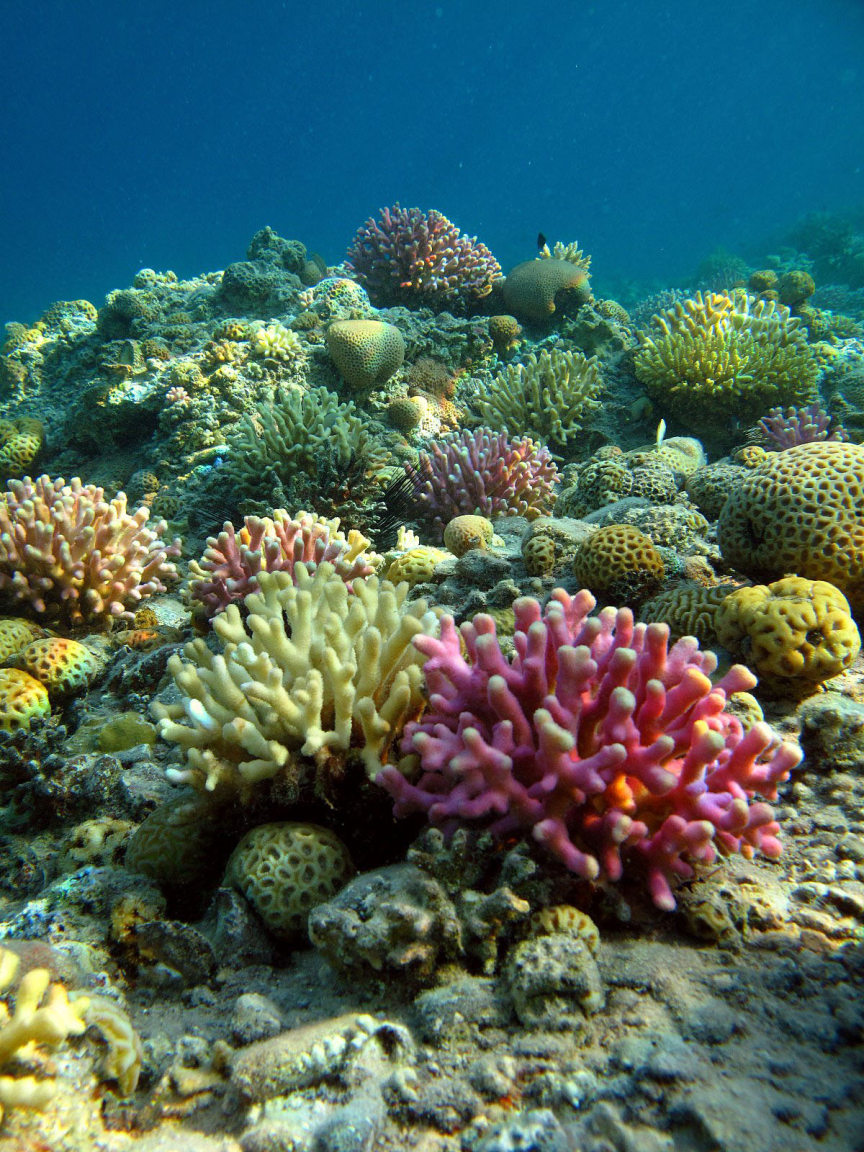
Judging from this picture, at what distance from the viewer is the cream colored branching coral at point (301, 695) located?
2062 millimetres

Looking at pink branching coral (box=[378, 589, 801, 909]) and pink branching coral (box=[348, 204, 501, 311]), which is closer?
pink branching coral (box=[378, 589, 801, 909])

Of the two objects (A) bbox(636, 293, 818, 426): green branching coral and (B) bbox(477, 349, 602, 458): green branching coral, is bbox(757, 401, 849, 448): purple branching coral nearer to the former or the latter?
(A) bbox(636, 293, 818, 426): green branching coral

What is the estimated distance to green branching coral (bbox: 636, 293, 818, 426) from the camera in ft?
24.2

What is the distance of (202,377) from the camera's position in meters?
7.75

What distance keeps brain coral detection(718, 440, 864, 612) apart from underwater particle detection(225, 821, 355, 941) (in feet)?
8.85

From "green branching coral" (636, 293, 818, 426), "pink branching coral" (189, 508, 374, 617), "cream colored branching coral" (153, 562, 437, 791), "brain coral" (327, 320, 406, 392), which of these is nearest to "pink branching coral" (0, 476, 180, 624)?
"pink branching coral" (189, 508, 374, 617)

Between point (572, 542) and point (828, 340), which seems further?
point (828, 340)

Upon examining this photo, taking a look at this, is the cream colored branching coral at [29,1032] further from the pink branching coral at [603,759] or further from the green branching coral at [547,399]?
the green branching coral at [547,399]

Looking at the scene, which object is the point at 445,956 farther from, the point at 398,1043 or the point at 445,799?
the point at 445,799

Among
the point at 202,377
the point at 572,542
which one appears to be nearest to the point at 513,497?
the point at 572,542

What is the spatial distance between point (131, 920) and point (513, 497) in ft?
17.0

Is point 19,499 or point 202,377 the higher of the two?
point 202,377

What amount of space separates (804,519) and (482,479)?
3488mm

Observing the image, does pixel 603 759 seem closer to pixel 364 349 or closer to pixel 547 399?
pixel 364 349
